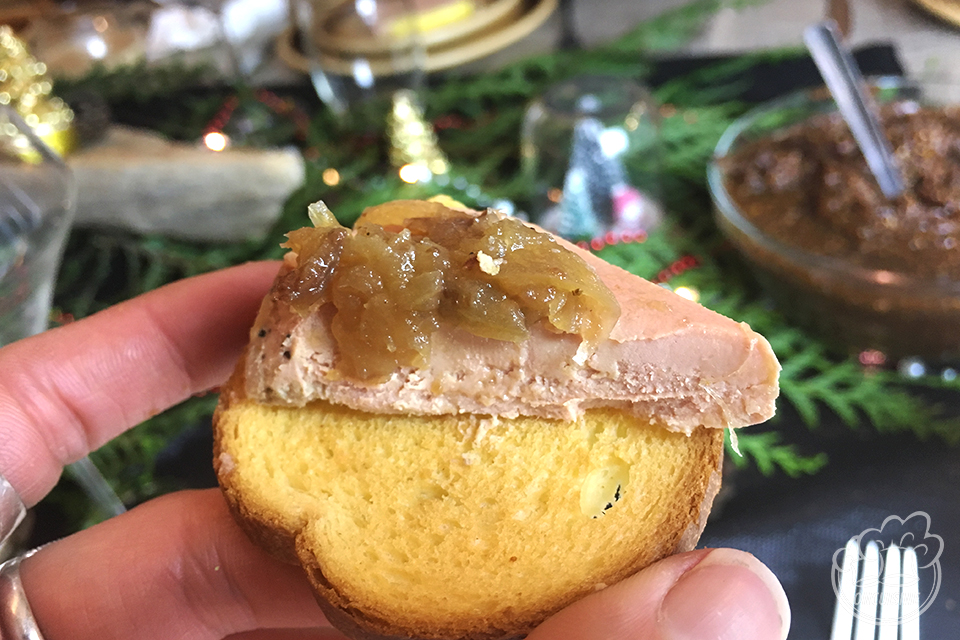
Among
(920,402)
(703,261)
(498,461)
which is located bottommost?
(920,402)

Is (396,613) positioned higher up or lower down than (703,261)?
higher up

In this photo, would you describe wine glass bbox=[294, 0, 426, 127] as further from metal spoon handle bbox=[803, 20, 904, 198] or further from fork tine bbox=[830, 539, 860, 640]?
fork tine bbox=[830, 539, 860, 640]

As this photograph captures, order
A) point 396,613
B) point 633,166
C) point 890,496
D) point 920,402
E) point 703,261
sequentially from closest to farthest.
Answer: point 396,613 < point 890,496 < point 920,402 < point 703,261 < point 633,166

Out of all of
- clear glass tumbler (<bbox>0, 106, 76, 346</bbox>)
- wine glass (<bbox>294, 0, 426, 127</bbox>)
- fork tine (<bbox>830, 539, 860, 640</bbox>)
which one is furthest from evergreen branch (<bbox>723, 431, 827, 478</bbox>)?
wine glass (<bbox>294, 0, 426, 127</bbox>)

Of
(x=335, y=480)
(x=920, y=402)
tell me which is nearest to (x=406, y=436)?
(x=335, y=480)

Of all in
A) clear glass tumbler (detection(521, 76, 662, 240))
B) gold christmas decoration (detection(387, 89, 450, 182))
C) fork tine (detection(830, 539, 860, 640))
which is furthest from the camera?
gold christmas decoration (detection(387, 89, 450, 182))

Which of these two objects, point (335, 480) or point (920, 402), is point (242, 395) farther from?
point (920, 402)
